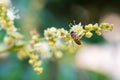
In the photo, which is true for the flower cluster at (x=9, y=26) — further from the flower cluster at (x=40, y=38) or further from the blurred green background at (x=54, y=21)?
the blurred green background at (x=54, y=21)

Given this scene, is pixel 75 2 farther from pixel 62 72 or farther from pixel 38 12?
pixel 62 72

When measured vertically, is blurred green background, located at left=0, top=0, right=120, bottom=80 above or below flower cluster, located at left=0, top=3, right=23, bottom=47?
above

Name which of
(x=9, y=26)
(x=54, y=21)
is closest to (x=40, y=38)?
(x=9, y=26)

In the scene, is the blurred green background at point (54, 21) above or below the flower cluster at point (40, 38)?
above

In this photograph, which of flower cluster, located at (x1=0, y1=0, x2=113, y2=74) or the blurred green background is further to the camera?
the blurred green background

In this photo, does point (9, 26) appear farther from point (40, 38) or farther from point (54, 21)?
point (54, 21)

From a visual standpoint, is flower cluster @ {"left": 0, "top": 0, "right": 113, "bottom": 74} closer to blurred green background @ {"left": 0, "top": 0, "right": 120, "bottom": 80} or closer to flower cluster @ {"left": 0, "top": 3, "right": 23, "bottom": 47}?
flower cluster @ {"left": 0, "top": 3, "right": 23, "bottom": 47}

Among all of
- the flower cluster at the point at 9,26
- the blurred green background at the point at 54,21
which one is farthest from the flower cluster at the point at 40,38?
the blurred green background at the point at 54,21

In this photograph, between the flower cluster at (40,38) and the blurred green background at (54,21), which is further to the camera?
the blurred green background at (54,21)

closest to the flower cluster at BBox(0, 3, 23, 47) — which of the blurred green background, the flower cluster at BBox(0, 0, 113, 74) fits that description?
the flower cluster at BBox(0, 0, 113, 74)
